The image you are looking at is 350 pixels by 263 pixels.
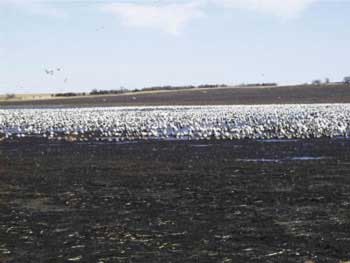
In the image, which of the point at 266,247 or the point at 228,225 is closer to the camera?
the point at 266,247

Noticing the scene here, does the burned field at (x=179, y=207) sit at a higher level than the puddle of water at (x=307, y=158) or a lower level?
higher

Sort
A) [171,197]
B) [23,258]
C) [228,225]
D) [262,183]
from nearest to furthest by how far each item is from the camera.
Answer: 1. [23,258]
2. [228,225]
3. [171,197]
4. [262,183]

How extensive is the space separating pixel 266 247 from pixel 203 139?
19331mm

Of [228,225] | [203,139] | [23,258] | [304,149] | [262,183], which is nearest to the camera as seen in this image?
[23,258]

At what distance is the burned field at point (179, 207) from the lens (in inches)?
380

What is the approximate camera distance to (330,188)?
14633 millimetres

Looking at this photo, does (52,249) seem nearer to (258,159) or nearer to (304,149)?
(258,159)

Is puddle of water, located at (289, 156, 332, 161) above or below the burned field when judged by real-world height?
below

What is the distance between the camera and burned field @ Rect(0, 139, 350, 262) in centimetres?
966

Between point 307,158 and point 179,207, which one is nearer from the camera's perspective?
point 179,207

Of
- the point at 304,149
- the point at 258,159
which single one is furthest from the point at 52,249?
the point at 304,149

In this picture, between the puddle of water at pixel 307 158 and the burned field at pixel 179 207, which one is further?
the puddle of water at pixel 307 158

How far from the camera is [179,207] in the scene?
1283cm

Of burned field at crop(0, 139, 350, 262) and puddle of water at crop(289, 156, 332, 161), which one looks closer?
burned field at crop(0, 139, 350, 262)
